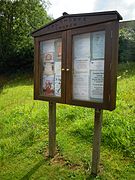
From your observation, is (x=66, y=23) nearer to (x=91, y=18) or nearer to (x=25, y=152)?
(x=91, y=18)

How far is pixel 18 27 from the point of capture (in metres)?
16.7

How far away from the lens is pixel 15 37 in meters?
16.6

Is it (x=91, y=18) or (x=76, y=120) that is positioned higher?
(x=91, y=18)

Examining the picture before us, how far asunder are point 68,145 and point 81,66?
1.70 m

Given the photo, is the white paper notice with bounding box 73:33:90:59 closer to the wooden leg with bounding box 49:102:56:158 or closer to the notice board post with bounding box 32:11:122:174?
the notice board post with bounding box 32:11:122:174

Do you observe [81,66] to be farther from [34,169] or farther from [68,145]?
[34,169]

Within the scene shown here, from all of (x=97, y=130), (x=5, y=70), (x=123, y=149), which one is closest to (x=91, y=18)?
(x=97, y=130)

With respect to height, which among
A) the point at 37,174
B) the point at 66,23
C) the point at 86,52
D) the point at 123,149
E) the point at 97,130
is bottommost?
the point at 37,174

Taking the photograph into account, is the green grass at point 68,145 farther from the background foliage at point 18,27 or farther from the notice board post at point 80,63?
the background foliage at point 18,27

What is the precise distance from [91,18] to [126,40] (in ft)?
35.6

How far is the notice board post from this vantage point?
3789 millimetres

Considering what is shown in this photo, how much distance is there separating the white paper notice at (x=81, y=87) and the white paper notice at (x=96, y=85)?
0.10m

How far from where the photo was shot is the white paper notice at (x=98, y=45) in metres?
3.89

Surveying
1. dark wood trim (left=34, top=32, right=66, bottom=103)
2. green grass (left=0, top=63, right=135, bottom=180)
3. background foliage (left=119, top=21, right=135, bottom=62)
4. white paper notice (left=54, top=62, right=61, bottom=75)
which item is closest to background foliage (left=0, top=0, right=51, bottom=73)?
background foliage (left=119, top=21, right=135, bottom=62)
